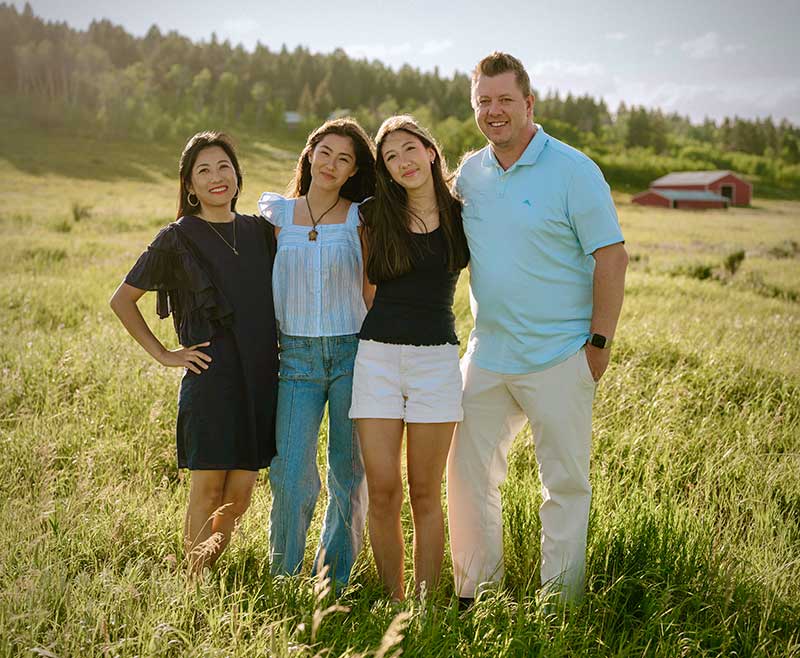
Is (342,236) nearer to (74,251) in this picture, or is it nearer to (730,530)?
(730,530)

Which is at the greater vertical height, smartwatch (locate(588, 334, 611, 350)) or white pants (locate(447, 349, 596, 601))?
smartwatch (locate(588, 334, 611, 350))

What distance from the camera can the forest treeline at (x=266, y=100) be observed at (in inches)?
3268

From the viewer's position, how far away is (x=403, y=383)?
11.1 feet

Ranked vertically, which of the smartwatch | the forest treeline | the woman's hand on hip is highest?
the forest treeline

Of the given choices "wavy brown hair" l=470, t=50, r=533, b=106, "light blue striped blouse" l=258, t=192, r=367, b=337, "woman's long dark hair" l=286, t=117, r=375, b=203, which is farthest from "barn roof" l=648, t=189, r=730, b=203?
"light blue striped blouse" l=258, t=192, r=367, b=337

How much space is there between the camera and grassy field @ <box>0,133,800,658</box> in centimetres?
262

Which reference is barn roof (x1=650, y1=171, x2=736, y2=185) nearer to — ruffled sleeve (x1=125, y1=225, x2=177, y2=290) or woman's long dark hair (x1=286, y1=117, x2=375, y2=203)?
woman's long dark hair (x1=286, y1=117, x2=375, y2=203)

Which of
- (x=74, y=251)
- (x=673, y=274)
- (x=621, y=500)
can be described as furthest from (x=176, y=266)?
(x=673, y=274)

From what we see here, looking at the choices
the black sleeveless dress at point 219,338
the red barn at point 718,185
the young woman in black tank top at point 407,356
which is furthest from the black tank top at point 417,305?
the red barn at point 718,185

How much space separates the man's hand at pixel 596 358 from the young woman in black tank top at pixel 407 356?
0.70m

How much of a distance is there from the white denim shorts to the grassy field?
859 millimetres

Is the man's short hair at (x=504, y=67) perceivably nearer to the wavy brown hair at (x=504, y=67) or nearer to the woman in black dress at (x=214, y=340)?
the wavy brown hair at (x=504, y=67)

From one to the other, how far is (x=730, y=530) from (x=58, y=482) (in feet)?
13.4

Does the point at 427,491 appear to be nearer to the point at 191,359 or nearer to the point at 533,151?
the point at 191,359
